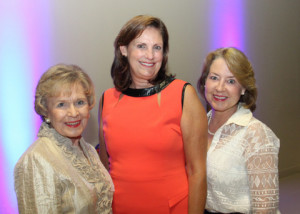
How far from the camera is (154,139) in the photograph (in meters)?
Result: 1.88

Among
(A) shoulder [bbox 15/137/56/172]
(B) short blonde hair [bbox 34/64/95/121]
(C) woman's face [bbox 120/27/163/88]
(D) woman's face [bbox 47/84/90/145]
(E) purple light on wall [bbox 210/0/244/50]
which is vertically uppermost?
(E) purple light on wall [bbox 210/0/244/50]

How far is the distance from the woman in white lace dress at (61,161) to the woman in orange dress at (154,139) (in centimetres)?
20

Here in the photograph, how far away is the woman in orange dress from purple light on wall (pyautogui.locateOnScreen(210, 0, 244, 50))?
2.59 m

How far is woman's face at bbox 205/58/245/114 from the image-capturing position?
2047 mm

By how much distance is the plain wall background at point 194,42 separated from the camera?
3.10m

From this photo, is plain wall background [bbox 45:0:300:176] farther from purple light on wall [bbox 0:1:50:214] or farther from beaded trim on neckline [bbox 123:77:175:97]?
beaded trim on neckline [bbox 123:77:175:97]

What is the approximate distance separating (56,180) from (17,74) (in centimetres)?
167

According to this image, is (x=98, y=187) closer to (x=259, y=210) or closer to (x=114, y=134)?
(x=114, y=134)

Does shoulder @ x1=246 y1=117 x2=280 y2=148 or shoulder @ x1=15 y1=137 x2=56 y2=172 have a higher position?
shoulder @ x1=15 y1=137 x2=56 y2=172

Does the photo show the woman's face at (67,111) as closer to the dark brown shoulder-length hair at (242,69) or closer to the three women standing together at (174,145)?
the three women standing together at (174,145)

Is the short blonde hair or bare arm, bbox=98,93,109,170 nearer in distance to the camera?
the short blonde hair

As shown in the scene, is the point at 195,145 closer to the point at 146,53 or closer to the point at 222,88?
the point at 222,88

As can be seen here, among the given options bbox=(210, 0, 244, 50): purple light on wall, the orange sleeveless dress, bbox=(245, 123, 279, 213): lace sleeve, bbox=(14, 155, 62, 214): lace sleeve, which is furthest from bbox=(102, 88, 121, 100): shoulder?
bbox=(210, 0, 244, 50): purple light on wall

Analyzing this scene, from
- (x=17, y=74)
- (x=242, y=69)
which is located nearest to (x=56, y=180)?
(x=242, y=69)
